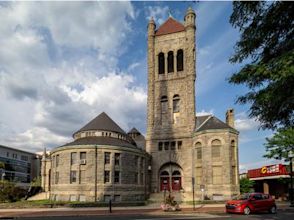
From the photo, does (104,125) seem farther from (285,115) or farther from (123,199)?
(285,115)

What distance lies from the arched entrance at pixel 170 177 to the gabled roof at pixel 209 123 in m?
7.43

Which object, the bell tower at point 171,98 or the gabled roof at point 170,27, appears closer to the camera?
the bell tower at point 171,98

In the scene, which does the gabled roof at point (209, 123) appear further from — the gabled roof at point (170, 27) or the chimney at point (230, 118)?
the gabled roof at point (170, 27)

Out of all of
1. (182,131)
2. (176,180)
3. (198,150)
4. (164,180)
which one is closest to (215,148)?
(198,150)

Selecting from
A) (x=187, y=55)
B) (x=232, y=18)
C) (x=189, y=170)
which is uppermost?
(x=187, y=55)

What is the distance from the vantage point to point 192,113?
5238 centimetres

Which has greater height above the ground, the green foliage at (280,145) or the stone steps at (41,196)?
the green foliage at (280,145)

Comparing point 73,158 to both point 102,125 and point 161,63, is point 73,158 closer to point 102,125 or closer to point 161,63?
point 102,125

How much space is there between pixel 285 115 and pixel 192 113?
44.5m

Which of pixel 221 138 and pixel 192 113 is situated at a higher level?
pixel 192 113

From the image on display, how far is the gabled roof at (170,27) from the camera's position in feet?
191

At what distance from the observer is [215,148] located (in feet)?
156

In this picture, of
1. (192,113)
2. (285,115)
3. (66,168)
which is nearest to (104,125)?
Result: (66,168)

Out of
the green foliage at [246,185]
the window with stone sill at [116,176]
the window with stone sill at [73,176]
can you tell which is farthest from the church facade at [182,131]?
the green foliage at [246,185]
